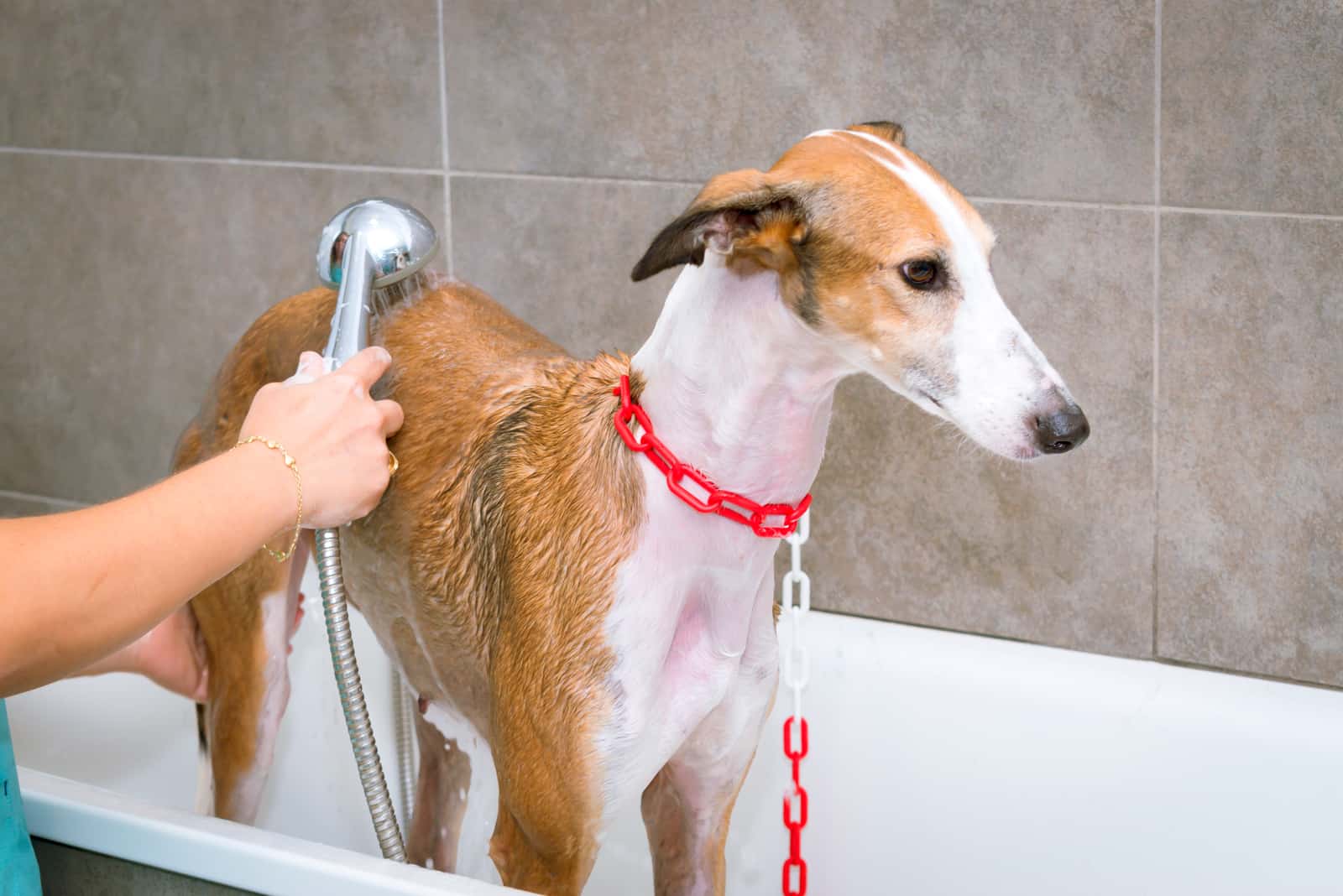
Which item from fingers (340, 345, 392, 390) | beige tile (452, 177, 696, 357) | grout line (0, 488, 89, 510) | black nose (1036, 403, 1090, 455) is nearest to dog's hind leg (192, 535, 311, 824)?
fingers (340, 345, 392, 390)

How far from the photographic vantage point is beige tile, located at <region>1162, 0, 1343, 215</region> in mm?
1804

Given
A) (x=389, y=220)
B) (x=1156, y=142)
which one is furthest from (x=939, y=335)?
(x=1156, y=142)

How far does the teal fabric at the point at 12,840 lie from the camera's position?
4.52 ft

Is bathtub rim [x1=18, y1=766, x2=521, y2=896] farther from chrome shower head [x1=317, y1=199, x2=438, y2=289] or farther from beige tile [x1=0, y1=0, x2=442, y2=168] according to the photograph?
beige tile [x1=0, y1=0, x2=442, y2=168]

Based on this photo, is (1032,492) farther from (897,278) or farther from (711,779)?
(897,278)

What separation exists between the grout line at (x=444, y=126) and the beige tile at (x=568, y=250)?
0.01 m

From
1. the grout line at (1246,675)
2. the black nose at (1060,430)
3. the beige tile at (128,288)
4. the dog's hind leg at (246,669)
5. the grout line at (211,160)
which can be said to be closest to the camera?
the black nose at (1060,430)

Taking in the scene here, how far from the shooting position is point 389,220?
1.57 m

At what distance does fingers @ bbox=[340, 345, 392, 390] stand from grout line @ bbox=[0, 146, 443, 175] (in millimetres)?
994

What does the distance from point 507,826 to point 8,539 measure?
60 centimetres

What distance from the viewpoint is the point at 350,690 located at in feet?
5.04

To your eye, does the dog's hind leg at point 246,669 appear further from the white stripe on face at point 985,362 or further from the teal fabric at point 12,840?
the white stripe on face at point 985,362

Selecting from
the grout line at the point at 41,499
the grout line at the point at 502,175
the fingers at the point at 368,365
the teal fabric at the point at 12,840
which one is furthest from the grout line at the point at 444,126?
the teal fabric at the point at 12,840

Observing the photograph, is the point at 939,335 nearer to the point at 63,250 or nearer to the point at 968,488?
the point at 968,488
